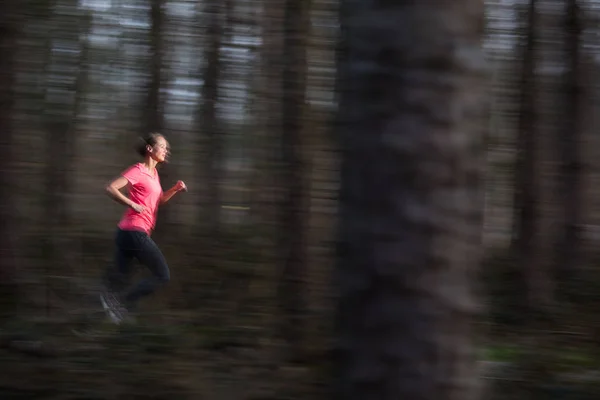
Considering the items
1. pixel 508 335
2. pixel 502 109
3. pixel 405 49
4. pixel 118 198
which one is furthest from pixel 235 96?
pixel 405 49

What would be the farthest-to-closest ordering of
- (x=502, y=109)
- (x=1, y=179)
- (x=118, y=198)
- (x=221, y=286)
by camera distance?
(x=502, y=109), (x=221, y=286), (x=1, y=179), (x=118, y=198)

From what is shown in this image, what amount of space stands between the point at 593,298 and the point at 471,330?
7349 mm

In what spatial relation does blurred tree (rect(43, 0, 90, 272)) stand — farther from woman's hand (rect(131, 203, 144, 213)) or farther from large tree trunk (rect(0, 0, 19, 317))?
woman's hand (rect(131, 203, 144, 213))

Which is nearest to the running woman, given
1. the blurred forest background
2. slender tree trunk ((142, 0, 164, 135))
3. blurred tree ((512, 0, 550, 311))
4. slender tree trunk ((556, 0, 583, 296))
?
the blurred forest background

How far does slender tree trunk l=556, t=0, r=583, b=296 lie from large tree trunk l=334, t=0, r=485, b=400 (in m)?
Result: 7.39

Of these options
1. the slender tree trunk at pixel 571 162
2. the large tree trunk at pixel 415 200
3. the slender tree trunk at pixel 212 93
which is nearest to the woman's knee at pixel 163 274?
the slender tree trunk at pixel 212 93

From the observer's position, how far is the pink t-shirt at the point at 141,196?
7156mm

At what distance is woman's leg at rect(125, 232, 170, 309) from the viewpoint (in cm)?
719

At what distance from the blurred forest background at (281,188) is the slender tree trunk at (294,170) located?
19mm

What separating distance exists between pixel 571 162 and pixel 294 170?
4.20 m

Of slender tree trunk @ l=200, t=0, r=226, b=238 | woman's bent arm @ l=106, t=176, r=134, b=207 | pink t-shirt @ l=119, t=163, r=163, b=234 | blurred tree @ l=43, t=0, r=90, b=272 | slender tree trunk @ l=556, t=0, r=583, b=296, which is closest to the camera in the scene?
woman's bent arm @ l=106, t=176, r=134, b=207

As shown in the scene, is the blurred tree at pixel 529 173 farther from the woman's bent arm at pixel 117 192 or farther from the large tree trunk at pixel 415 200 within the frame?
the large tree trunk at pixel 415 200

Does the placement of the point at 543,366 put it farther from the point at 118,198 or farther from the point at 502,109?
the point at 502,109

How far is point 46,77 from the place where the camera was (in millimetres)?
8242
